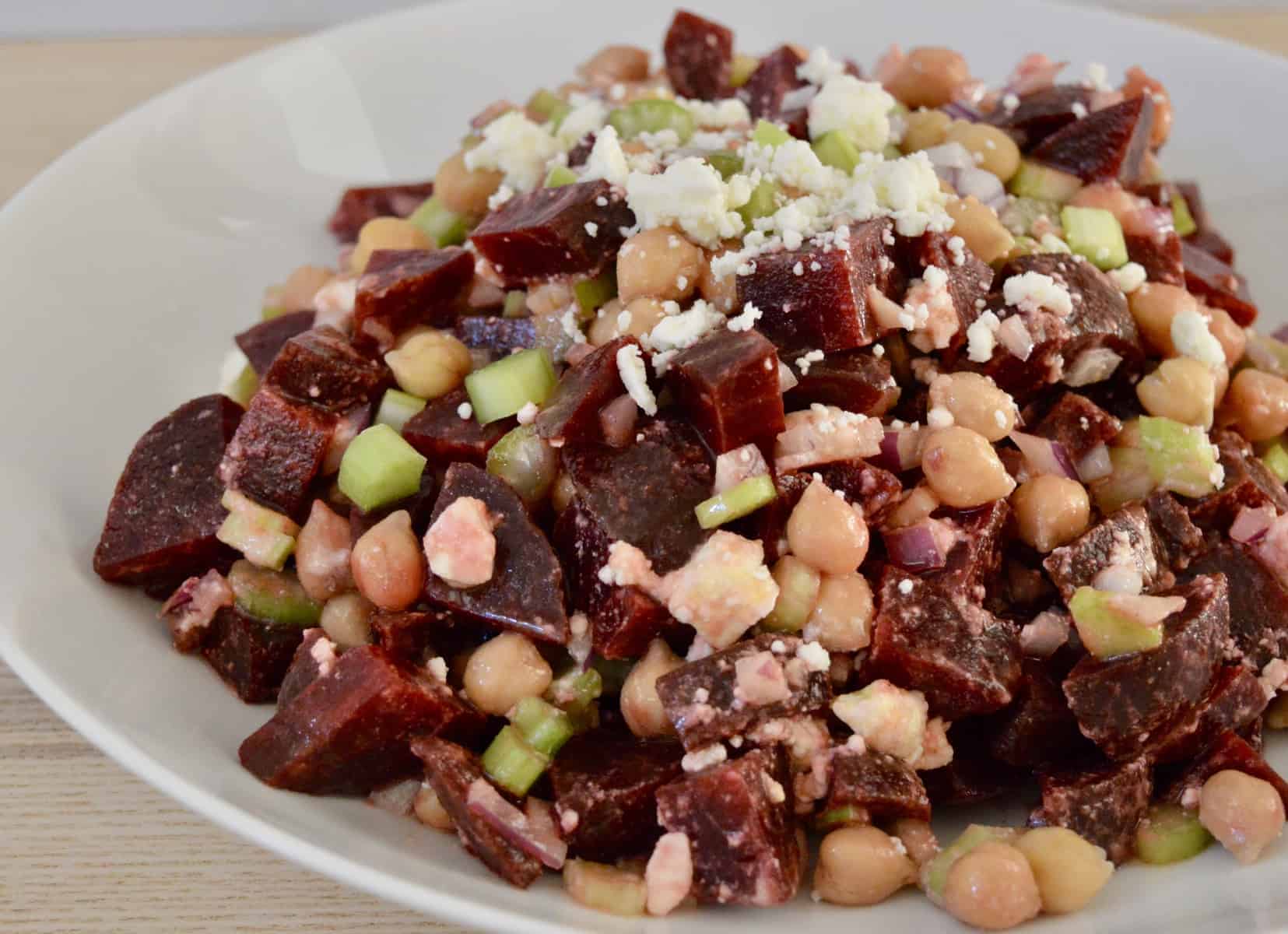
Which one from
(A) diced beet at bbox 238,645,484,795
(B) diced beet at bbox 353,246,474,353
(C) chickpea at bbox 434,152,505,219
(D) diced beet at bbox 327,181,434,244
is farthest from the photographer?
(D) diced beet at bbox 327,181,434,244

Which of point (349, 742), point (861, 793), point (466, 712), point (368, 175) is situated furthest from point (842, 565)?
point (368, 175)

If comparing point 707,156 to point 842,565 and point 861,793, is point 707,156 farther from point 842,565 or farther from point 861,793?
point 861,793

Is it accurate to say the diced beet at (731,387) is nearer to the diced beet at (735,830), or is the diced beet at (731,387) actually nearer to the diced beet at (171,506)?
the diced beet at (735,830)

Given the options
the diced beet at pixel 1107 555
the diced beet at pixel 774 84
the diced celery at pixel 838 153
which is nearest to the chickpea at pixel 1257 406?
the diced beet at pixel 1107 555

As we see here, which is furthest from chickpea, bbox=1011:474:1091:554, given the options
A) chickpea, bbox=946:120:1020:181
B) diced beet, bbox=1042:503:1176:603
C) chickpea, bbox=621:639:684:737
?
chickpea, bbox=946:120:1020:181

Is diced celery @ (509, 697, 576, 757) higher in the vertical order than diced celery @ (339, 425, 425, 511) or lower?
lower

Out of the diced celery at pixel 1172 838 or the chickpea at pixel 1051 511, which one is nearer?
the diced celery at pixel 1172 838

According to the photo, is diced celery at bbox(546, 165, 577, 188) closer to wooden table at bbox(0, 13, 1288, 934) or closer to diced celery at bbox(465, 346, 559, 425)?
diced celery at bbox(465, 346, 559, 425)
